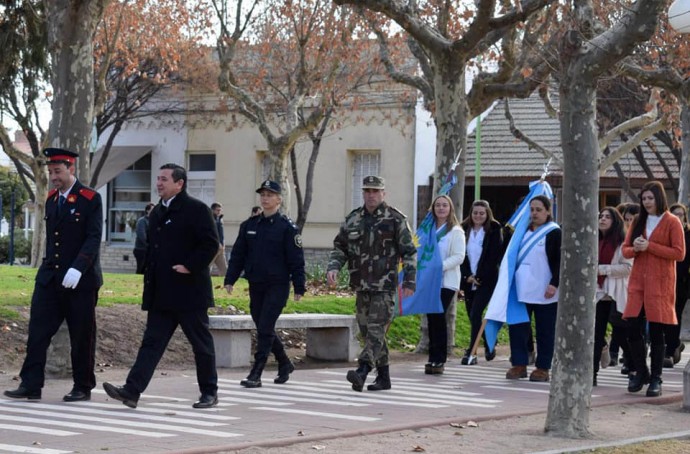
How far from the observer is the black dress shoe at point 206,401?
417 inches

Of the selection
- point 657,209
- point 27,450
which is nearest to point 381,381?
point 657,209

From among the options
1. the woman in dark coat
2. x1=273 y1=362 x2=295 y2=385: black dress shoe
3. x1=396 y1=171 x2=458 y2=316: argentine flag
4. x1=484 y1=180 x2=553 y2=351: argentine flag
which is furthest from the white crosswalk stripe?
the woman in dark coat

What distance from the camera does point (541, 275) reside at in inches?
543

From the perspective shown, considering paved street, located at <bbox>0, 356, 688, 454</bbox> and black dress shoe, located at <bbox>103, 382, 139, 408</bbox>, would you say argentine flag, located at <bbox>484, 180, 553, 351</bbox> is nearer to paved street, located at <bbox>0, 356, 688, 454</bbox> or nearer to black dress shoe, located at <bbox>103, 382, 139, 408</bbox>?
paved street, located at <bbox>0, 356, 688, 454</bbox>

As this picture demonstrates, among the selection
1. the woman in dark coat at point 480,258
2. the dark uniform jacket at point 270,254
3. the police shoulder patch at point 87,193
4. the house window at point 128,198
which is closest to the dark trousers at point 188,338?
the police shoulder patch at point 87,193

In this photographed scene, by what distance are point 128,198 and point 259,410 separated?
32528 millimetres

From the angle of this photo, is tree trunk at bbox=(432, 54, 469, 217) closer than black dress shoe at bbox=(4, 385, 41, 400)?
No

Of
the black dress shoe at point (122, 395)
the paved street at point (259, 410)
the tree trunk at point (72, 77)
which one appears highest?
the tree trunk at point (72, 77)

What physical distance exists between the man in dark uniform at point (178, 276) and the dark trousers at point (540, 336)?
4.47m

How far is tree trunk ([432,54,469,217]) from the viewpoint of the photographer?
55.8 feet

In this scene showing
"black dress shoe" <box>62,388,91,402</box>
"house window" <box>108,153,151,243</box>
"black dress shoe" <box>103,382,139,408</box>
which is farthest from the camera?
"house window" <box>108,153,151,243</box>

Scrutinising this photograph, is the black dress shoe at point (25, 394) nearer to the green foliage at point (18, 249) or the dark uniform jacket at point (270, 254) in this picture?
the dark uniform jacket at point (270, 254)

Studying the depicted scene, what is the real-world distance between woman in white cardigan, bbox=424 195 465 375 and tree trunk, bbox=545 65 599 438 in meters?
4.24

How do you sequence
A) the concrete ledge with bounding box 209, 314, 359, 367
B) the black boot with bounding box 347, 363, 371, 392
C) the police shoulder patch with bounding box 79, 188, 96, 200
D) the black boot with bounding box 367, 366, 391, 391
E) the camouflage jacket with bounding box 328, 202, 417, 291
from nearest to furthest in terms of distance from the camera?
the police shoulder patch with bounding box 79, 188, 96, 200 < the camouflage jacket with bounding box 328, 202, 417, 291 < the black boot with bounding box 347, 363, 371, 392 < the black boot with bounding box 367, 366, 391, 391 < the concrete ledge with bounding box 209, 314, 359, 367
